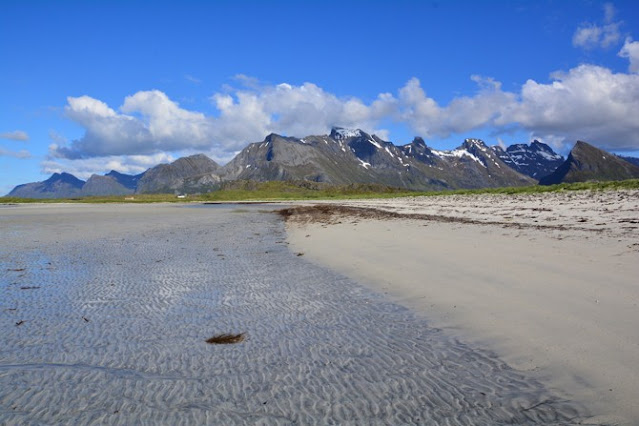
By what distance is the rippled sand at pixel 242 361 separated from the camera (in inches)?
201

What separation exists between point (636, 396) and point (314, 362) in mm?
4114

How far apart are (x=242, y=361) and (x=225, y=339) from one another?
1177 mm

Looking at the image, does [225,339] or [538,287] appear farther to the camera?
[538,287]

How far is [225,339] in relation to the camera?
782cm

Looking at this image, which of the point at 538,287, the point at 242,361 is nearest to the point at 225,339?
the point at 242,361

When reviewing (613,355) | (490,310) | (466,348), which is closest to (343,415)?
(466,348)

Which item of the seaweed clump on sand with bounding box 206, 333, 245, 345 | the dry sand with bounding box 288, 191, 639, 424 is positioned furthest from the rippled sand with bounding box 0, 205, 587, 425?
the dry sand with bounding box 288, 191, 639, 424

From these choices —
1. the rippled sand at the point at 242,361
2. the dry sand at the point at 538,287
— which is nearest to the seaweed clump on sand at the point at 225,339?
the rippled sand at the point at 242,361

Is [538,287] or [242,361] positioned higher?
[538,287]

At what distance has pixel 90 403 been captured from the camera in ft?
17.8

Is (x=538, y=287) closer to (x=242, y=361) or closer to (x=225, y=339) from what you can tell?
(x=242, y=361)

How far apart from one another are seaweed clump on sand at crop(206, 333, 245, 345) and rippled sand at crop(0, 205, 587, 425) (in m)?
0.16

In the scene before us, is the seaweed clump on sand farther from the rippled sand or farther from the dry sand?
the dry sand

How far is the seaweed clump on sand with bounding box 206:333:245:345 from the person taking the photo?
7.66 m
